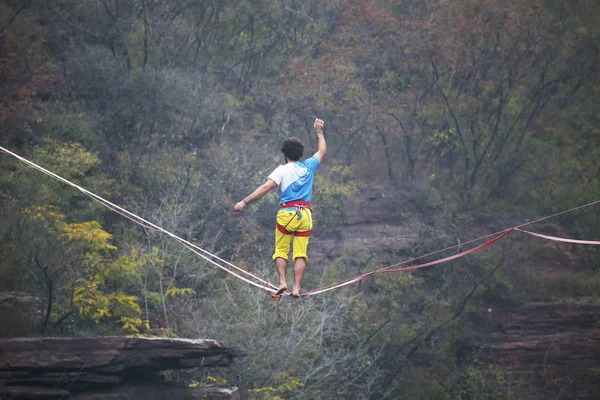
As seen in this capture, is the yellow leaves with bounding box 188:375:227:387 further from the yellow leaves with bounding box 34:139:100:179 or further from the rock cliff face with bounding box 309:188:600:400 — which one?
the yellow leaves with bounding box 34:139:100:179

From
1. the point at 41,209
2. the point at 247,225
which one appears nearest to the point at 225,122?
the point at 247,225

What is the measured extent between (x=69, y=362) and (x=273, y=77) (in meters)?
18.1

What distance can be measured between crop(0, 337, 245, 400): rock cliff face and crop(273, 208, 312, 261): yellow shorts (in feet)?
23.8

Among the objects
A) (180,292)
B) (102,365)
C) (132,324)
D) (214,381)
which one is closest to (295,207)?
(102,365)

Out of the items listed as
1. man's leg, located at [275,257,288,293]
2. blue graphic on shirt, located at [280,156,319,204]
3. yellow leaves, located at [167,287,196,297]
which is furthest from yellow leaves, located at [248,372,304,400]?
blue graphic on shirt, located at [280,156,319,204]

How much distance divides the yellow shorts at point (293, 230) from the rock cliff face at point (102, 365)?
7.25 meters

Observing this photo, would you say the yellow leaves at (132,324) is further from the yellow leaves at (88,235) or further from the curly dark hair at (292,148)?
the curly dark hair at (292,148)

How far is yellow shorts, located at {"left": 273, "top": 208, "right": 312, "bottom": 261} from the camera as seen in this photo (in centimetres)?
938

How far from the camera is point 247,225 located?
23.8 metres

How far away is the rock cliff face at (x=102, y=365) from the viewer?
14844 millimetres

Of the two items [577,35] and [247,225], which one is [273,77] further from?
[577,35]

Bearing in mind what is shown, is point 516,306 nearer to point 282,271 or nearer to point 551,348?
point 551,348

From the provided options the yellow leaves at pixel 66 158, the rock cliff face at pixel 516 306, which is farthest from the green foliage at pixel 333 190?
the yellow leaves at pixel 66 158

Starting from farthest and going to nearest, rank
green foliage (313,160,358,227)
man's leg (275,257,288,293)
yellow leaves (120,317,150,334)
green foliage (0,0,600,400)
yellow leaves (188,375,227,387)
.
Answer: green foliage (313,160,358,227) → green foliage (0,0,600,400) → yellow leaves (120,317,150,334) → yellow leaves (188,375,227,387) → man's leg (275,257,288,293)
